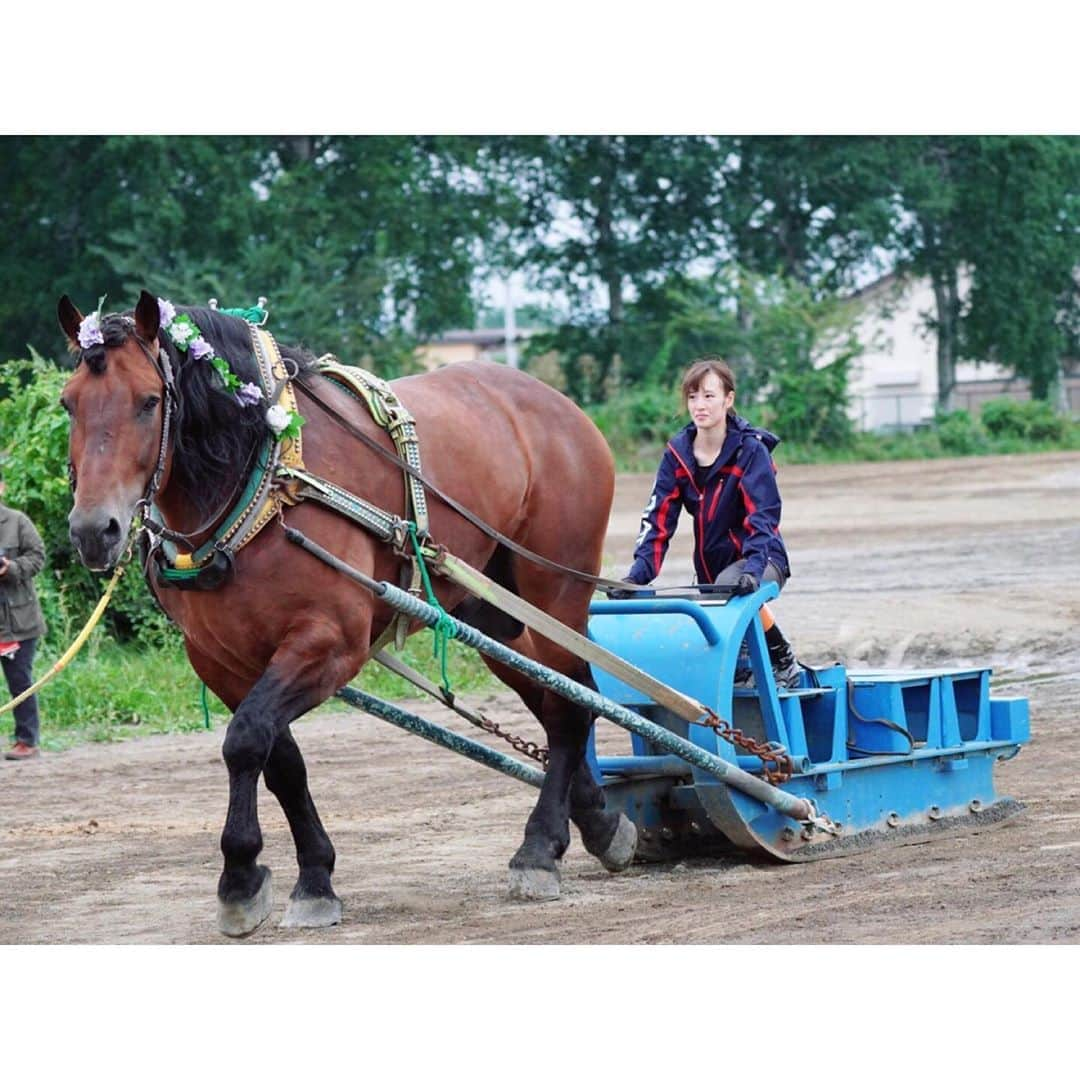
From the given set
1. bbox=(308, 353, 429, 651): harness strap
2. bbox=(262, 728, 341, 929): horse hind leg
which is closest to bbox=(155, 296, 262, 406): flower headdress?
bbox=(308, 353, 429, 651): harness strap

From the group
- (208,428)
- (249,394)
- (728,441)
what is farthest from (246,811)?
(728,441)

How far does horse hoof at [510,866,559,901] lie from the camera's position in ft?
20.8

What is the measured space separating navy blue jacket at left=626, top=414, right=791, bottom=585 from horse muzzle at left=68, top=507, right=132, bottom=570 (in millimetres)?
2515

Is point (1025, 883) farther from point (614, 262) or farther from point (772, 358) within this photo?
point (614, 262)

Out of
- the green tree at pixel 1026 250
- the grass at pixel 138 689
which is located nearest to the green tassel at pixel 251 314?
the grass at pixel 138 689

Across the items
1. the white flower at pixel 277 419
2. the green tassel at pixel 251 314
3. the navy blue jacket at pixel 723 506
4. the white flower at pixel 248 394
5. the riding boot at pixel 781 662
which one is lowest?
the riding boot at pixel 781 662

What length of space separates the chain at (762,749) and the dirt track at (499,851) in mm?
359

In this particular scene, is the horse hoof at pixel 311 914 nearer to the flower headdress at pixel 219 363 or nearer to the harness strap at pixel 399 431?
the harness strap at pixel 399 431

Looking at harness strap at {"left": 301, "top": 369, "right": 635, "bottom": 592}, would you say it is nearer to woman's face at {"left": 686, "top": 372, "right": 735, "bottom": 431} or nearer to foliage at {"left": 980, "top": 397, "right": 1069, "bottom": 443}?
woman's face at {"left": 686, "top": 372, "right": 735, "bottom": 431}

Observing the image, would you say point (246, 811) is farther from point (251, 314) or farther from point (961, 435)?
point (961, 435)

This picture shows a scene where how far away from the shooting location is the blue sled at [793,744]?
6.69m

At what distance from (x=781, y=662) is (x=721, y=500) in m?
0.71

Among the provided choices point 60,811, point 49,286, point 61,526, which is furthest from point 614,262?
point 60,811

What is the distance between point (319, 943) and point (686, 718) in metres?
1.63
